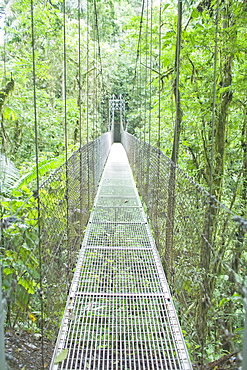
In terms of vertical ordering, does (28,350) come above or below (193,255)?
below

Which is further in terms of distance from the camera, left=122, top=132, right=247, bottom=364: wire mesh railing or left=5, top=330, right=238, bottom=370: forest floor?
left=122, top=132, right=247, bottom=364: wire mesh railing

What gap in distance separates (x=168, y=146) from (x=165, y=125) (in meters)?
0.28

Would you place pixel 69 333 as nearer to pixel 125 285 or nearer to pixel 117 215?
pixel 125 285

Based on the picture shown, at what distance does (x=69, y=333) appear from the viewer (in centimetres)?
136

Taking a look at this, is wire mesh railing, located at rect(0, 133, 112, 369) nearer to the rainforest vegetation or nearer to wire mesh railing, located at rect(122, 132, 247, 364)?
the rainforest vegetation

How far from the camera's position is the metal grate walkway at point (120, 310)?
1.24 m

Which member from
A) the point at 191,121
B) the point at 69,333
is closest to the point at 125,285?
the point at 69,333

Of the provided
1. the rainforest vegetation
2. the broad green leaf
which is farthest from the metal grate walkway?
the rainforest vegetation

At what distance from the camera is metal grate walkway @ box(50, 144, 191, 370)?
4.08 feet

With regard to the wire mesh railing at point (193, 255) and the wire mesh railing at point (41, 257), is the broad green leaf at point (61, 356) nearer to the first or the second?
the wire mesh railing at point (41, 257)

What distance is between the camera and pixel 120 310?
5.13 feet

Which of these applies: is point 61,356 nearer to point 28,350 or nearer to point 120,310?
point 28,350

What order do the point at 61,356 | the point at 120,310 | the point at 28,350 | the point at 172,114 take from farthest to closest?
the point at 172,114 → the point at 120,310 → the point at 28,350 → the point at 61,356

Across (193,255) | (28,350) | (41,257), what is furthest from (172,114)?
(28,350)
